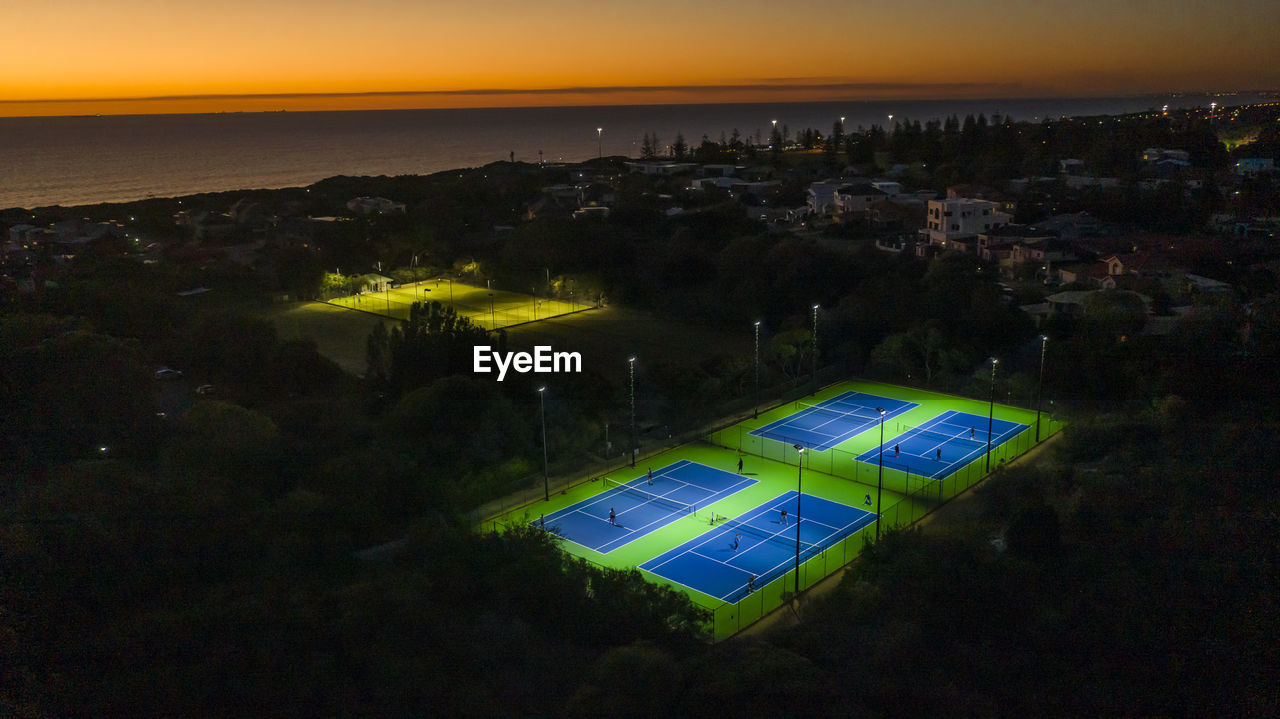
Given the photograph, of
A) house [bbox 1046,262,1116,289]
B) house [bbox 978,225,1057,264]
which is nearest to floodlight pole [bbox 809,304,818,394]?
house [bbox 1046,262,1116,289]

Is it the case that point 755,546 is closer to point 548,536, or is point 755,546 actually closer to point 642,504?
point 642,504

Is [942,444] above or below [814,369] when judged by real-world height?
below

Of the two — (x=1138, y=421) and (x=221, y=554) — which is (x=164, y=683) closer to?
(x=221, y=554)

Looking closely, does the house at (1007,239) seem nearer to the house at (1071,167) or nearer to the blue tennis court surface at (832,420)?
the blue tennis court surface at (832,420)

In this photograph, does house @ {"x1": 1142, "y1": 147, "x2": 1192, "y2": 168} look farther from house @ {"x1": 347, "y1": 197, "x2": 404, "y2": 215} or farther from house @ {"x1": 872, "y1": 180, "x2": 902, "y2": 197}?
house @ {"x1": 347, "y1": 197, "x2": 404, "y2": 215}

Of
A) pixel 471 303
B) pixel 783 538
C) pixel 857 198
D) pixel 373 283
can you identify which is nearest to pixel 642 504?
pixel 783 538

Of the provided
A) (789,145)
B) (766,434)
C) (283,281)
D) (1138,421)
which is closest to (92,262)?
(283,281)
